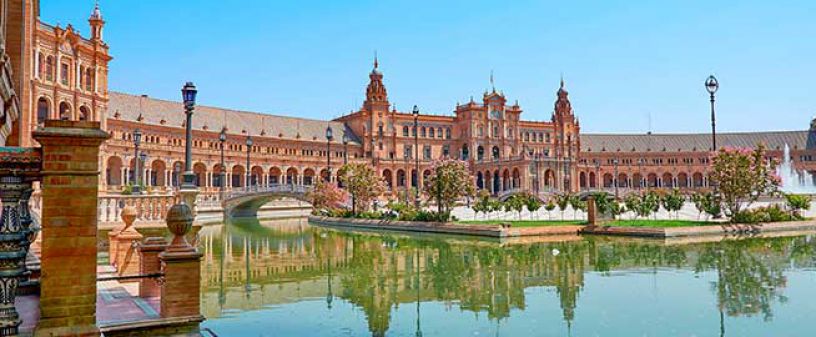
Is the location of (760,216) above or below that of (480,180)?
below

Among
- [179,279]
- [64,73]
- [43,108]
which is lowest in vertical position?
[179,279]

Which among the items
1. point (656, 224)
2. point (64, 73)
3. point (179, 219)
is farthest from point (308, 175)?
point (179, 219)

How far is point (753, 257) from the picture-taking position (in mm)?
20953

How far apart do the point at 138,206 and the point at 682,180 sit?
343 feet

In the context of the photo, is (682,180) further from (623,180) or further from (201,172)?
(201,172)

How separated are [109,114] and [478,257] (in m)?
57.8

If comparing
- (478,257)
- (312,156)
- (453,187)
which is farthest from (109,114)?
(478,257)

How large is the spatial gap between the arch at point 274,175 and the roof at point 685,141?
189ft

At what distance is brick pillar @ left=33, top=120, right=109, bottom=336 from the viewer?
18.2ft

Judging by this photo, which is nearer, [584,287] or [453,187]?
[584,287]

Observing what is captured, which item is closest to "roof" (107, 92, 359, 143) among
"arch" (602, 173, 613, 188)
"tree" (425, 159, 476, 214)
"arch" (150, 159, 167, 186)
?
"arch" (150, 159, 167, 186)

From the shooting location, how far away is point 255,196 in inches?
2344

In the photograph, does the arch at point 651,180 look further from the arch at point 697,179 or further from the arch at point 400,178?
the arch at point 400,178

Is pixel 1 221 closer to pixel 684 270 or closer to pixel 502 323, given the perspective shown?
pixel 502 323
